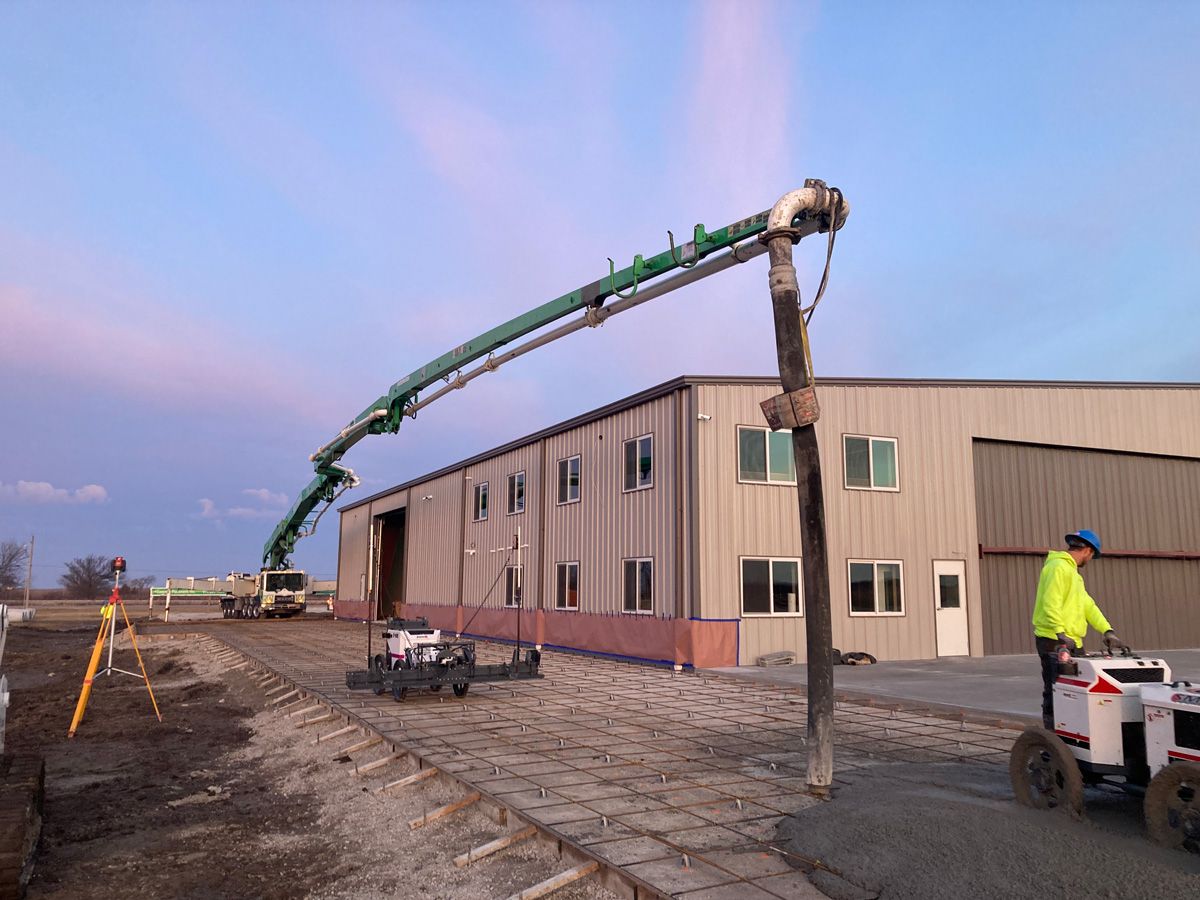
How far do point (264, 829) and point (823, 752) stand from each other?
5.12 metres

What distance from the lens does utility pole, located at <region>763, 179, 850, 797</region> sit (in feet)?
25.3

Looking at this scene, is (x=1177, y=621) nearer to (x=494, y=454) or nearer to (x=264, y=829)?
(x=494, y=454)

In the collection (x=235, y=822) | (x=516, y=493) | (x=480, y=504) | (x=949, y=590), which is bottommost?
(x=235, y=822)

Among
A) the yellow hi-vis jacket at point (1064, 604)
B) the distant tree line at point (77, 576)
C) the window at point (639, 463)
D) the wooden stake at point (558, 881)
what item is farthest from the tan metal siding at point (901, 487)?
the distant tree line at point (77, 576)

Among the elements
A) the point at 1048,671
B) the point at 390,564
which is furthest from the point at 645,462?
the point at 390,564

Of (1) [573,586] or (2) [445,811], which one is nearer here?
(2) [445,811]

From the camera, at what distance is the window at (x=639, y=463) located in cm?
2138

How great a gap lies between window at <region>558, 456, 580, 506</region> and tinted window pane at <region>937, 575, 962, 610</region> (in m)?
9.92

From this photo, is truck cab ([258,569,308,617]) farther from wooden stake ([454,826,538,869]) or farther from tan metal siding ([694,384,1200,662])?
wooden stake ([454,826,538,869])

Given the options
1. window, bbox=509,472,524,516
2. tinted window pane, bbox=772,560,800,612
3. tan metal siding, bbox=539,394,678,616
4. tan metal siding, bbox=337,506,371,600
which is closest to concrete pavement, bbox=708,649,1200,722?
tinted window pane, bbox=772,560,800,612

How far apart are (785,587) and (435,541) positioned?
19.0 meters

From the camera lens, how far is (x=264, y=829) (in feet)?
25.5

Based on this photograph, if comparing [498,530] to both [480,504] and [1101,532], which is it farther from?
[1101,532]

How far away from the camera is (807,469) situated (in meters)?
7.96
